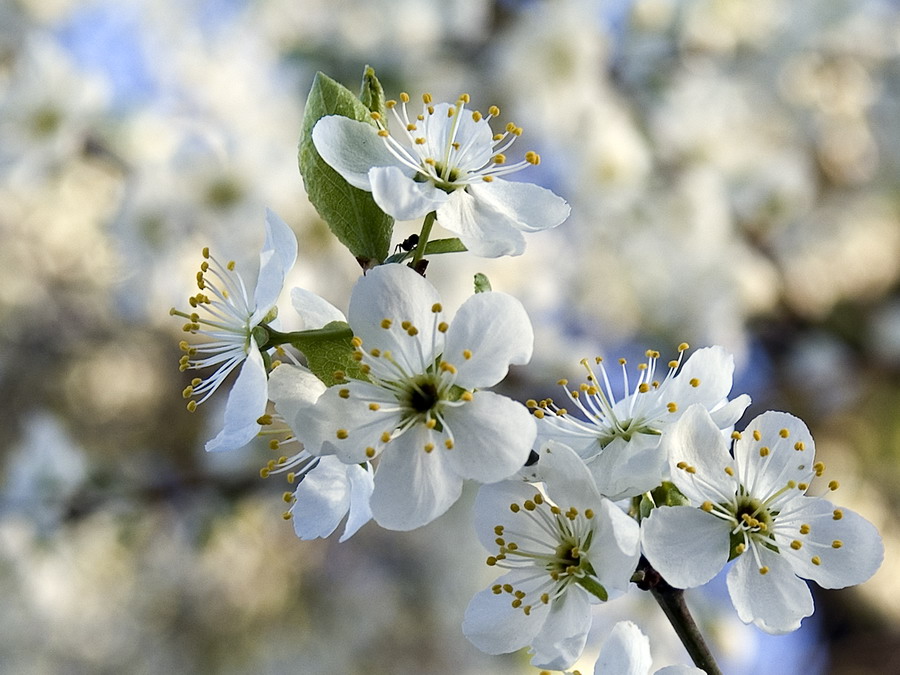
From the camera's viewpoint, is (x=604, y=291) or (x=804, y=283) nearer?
(x=604, y=291)

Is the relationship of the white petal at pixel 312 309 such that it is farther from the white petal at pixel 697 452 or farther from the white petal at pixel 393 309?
the white petal at pixel 697 452

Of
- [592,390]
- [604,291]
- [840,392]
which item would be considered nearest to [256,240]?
[604,291]

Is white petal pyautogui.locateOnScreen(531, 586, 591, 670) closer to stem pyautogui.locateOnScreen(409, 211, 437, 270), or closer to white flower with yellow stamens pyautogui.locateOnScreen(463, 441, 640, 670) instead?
white flower with yellow stamens pyautogui.locateOnScreen(463, 441, 640, 670)

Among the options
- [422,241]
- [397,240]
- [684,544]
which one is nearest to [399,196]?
[422,241]

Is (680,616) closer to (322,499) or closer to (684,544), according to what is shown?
(684,544)

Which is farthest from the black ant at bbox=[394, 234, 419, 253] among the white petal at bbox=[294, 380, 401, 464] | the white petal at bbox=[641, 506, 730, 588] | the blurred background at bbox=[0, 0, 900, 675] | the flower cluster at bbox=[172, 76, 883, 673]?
the blurred background at bbox=[0, 0, 900, 675]

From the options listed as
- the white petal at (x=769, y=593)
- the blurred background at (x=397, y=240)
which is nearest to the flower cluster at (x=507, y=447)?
the white petal at (x=769, y=593)

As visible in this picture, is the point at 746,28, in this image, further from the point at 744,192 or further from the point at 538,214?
the point at 538,214
